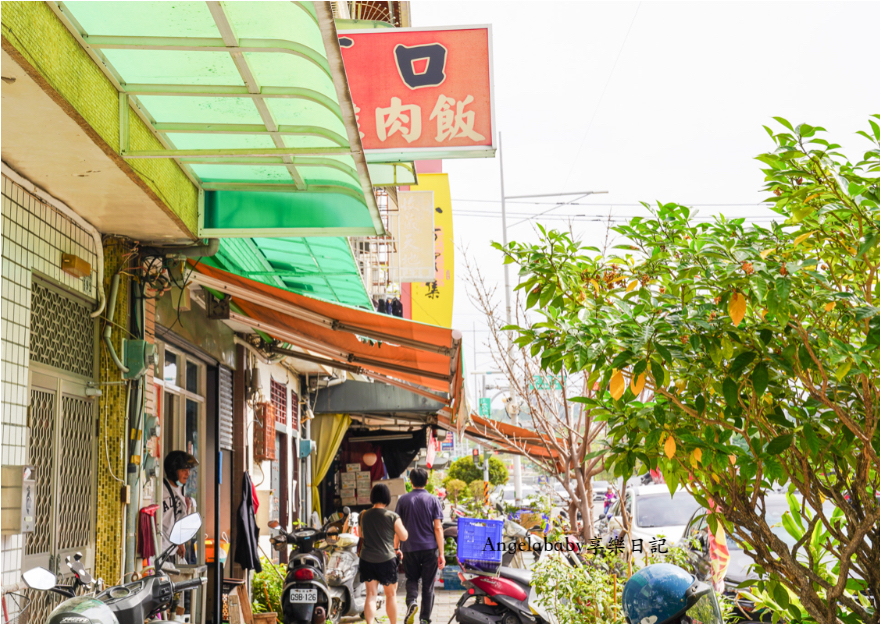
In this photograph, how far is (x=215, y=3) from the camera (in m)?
3.30

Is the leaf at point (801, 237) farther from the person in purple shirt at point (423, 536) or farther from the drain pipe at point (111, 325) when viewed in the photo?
the person in purple shirt at point (423, 536)

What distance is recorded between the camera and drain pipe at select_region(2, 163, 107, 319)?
13.7ft

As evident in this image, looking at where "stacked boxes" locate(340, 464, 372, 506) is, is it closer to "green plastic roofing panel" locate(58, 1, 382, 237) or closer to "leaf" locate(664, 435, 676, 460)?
"green plastic roofing panel" locate(58, 1, 382, 237)

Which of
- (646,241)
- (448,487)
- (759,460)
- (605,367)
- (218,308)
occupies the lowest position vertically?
(448,487)

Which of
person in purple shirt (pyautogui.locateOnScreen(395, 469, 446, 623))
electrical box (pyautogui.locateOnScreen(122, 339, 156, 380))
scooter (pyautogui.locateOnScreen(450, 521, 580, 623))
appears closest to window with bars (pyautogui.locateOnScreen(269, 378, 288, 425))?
person in purple shirt (pyautogui.locateOnScreen(395, 469, 446, 623))

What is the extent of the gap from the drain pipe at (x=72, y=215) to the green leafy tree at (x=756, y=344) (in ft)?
9.21

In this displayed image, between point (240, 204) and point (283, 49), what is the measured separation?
227cm

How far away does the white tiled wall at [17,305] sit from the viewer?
402 cm

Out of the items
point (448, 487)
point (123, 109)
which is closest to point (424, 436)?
point (448, 487)

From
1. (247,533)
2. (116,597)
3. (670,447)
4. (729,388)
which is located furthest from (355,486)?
(729,388)

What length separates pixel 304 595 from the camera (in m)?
7.46

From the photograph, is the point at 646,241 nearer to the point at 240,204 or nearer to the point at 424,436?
the point at 240,204

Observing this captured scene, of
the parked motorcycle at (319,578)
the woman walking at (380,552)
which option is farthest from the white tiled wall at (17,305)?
the woman walking at (380,552)

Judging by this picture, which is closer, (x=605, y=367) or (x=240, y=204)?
(x=605, y=367)
